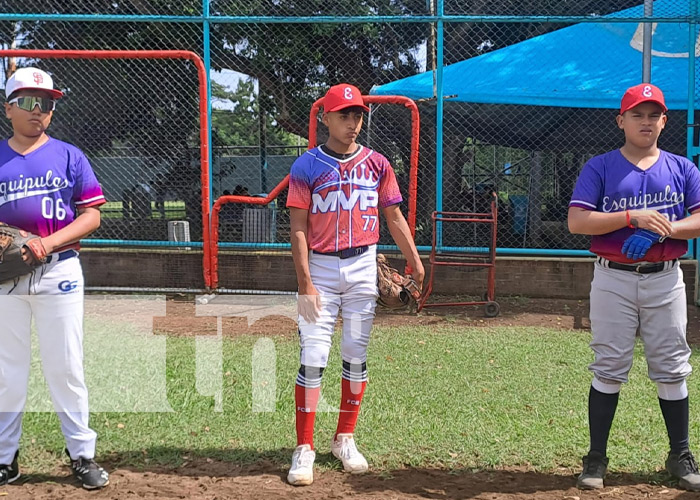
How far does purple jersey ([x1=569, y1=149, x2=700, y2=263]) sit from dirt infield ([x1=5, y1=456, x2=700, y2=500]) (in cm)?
120

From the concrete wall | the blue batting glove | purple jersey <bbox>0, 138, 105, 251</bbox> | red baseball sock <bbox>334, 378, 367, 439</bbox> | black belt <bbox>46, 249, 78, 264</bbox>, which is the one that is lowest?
red baseball sock <bbox>334, 378, 367, 439</bbox>

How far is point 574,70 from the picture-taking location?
11.1 m

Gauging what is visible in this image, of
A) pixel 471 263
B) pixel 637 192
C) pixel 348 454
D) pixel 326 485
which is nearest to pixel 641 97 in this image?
pixel 637 192

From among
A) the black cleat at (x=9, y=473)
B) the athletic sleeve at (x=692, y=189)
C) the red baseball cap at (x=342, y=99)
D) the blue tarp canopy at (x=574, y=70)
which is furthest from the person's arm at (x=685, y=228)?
the blue tarp canopy at (x=574, y=70)

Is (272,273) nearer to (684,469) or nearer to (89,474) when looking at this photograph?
(89,474)

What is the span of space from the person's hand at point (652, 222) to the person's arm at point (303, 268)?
1.67m

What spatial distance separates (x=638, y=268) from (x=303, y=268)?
1.73 metres

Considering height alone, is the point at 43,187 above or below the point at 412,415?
above

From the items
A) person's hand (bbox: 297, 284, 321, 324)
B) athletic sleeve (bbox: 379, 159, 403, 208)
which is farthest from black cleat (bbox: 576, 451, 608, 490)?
athletic sleeve (bbox: 379, 159, 403, 208)

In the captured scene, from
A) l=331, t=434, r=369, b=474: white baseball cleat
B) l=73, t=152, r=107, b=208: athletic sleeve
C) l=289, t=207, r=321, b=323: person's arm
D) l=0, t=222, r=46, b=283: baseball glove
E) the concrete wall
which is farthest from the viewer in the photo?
the concrete wall

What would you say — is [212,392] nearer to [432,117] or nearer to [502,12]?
[432,117]

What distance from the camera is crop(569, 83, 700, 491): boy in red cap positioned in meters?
3.69

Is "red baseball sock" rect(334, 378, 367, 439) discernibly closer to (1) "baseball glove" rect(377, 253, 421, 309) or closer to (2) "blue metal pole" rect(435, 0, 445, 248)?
(1) "baseball glove" rect(377, 253, 421, 309)

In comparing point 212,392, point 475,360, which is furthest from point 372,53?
point 212,392
